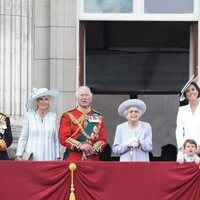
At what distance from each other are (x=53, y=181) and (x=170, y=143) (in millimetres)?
5033

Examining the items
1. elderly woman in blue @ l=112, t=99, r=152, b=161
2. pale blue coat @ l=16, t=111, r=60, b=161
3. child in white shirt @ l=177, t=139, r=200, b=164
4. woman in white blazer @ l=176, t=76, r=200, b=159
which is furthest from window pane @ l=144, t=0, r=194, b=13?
child in white shirt @ l=177, t=139, r=200, b=164

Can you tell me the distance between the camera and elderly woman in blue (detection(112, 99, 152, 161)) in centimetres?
1284

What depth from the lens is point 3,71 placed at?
15.0 m

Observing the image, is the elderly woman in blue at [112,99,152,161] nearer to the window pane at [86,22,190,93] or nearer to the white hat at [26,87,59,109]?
the white hat at [26,87,59,109]

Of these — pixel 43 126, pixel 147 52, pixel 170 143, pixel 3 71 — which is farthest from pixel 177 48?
pixel 43 126

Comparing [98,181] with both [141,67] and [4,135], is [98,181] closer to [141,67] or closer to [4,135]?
[4,135]

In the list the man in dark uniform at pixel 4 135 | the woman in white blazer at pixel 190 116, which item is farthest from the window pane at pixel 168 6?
the man in dark uniform at pixel 4 135

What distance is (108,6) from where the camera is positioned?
15570 millimetres

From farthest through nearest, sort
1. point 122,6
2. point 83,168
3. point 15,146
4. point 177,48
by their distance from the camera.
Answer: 1. point 177,48
2. point 122,6
3. point 15,146
4. point 83,168

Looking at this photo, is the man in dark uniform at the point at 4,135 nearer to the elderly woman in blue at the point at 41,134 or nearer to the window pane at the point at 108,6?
the elderly woman in blue at the point at 41,134

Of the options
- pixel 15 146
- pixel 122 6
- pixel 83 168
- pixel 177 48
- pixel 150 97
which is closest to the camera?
pixel 83 168

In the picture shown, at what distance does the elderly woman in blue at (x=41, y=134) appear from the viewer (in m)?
13.1

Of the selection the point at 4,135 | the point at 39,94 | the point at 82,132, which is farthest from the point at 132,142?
the point at 4,135

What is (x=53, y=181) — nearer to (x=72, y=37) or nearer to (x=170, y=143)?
(x=72, y=37)
